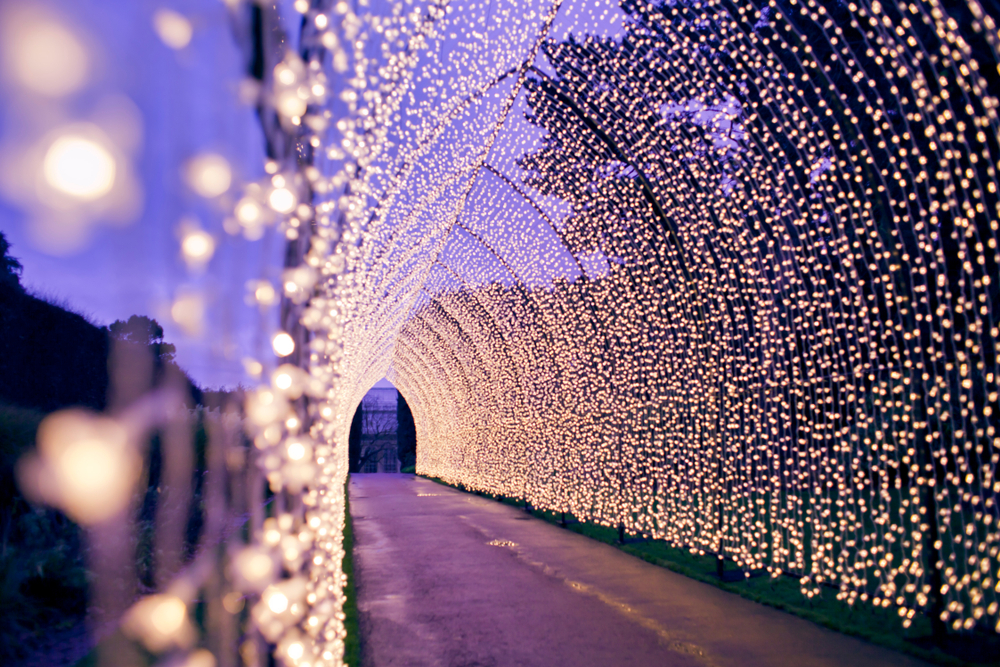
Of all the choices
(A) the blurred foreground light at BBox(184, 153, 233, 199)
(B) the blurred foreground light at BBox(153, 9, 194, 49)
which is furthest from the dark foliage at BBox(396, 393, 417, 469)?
(B) the blurred foreground light at BBox(153, 9, 194, 49)

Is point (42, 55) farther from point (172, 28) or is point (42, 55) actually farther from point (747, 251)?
point (747, 251)

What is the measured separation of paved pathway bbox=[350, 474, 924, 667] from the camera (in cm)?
419

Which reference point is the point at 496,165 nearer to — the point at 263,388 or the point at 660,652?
the point at 660,652

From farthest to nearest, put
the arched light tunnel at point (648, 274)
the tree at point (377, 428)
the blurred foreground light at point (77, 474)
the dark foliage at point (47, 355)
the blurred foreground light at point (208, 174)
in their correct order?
the tree at point (377, 428)
the dark foliage at point (47, 355)
the blurred foreground light at point (77, 474)
the arched light tunnel at point (648, 274)
the blurred foreground light at point (208, 174)

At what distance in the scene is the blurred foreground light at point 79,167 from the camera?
1345 mm

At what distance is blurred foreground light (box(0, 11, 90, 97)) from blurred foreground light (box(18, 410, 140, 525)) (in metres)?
6.16

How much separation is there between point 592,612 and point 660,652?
112cm

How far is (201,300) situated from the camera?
1890 millimetres

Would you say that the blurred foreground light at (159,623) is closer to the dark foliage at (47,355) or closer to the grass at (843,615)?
the dark foliage at (47,355)

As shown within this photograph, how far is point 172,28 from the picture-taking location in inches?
63.5

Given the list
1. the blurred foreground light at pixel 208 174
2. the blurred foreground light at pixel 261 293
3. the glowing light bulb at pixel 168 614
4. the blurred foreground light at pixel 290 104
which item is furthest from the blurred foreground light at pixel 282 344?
the glowing light bulb at pixel 168 614

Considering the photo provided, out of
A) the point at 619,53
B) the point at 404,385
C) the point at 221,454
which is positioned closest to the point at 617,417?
the point at 619,53

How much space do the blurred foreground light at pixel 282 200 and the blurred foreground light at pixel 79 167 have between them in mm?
639

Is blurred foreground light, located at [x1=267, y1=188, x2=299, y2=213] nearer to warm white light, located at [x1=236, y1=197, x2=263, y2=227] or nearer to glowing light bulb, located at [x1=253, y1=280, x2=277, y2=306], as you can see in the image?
warm white light, located at [x1=236, y1=197, x2=263, y2=227]
